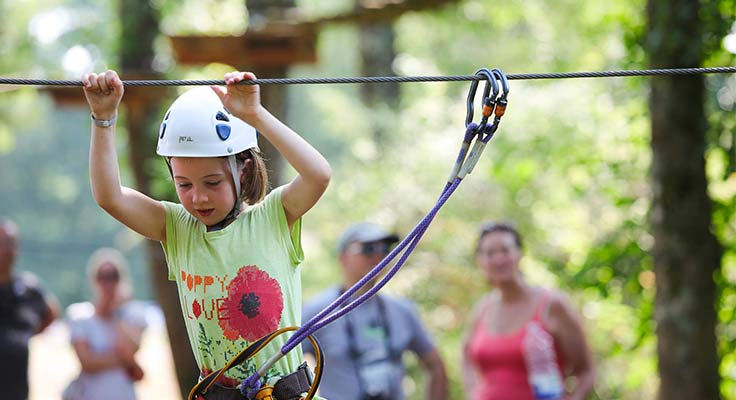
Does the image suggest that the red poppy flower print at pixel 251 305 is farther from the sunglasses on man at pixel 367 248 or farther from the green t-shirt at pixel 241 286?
the sunglasses on man at pixel 367 248

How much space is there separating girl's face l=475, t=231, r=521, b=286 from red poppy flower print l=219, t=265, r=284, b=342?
2743 millimetres

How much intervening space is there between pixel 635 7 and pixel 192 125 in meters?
5.69

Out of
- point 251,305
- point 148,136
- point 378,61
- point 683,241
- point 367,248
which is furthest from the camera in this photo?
point 378,61

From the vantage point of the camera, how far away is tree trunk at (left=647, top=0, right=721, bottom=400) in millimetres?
6648

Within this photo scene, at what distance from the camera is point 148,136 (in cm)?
1017

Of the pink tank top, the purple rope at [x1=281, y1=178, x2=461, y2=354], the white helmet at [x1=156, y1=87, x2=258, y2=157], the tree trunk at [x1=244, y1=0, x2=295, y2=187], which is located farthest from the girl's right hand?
the tree trunk at [x1=244, y1=0, x2=295, y2=187]

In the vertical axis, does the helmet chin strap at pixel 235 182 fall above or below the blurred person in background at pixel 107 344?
above

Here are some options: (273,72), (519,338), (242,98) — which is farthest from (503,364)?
(273,72)

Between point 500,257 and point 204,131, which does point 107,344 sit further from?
point 204,131

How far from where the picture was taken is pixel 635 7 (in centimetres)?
823

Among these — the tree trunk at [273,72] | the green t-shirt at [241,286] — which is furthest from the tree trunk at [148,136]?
the green t-shirt at [241,286]

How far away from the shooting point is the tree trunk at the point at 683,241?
6648mm

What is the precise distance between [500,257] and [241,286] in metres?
2.82

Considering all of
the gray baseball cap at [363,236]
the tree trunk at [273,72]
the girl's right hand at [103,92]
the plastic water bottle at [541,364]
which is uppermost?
the tree trunk at [273,72]
